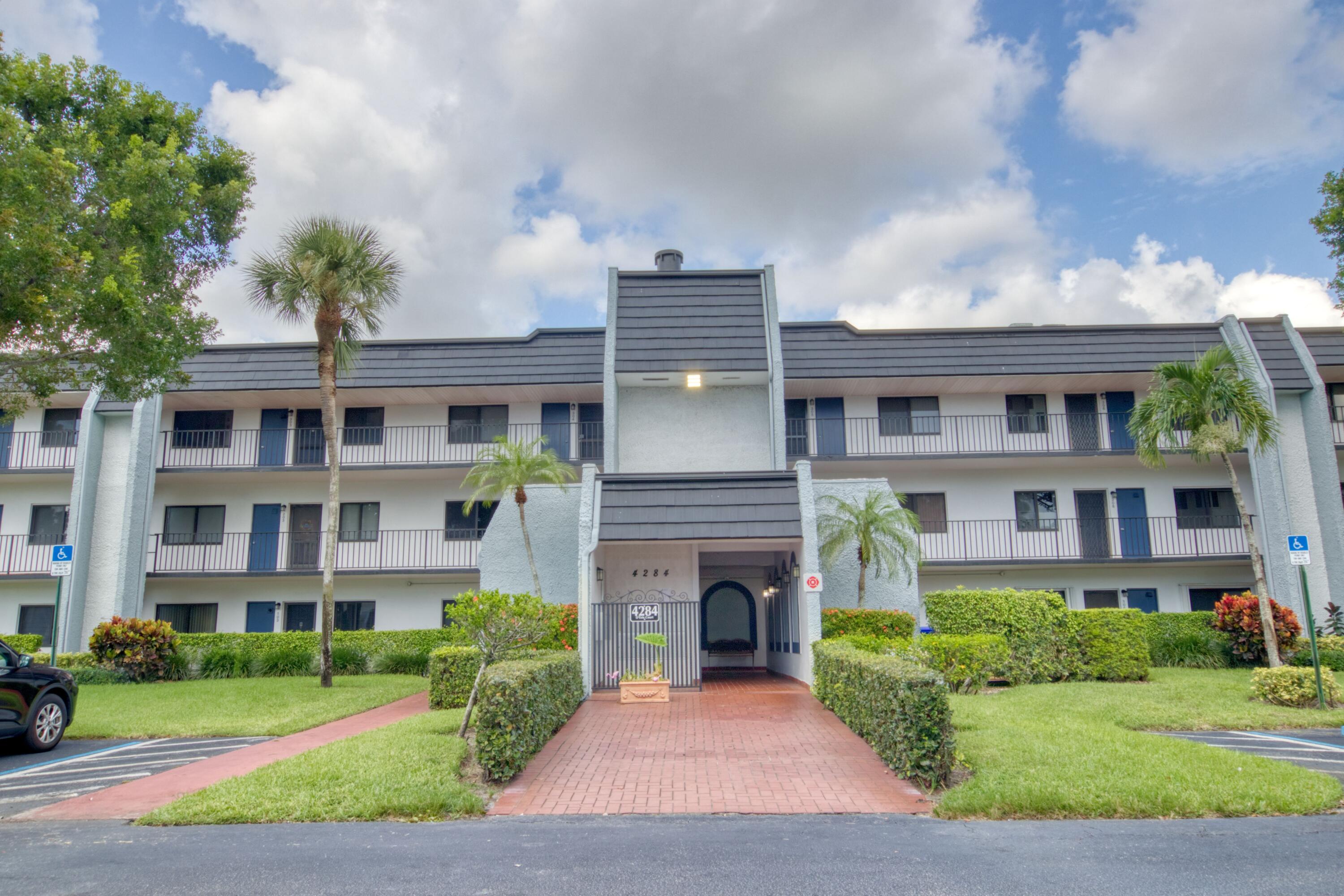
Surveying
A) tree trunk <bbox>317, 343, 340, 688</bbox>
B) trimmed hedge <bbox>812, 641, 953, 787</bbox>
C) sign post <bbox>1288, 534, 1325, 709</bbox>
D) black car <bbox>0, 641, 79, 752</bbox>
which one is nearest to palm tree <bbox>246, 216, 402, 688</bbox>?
tree trunk <bbox>317, 343, 340, 688</bbox>

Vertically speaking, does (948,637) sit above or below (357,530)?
below

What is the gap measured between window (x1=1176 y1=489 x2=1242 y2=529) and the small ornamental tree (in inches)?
756

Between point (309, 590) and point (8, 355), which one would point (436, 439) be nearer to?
point (309, 590)

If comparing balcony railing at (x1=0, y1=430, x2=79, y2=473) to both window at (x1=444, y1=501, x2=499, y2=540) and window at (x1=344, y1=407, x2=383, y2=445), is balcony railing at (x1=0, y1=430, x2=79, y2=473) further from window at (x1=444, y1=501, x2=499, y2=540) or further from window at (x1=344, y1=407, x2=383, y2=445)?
window at (x1=444, y1=501, x2=499, y2=540)

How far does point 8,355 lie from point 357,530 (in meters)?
13.2

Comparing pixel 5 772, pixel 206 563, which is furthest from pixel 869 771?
pixel 206 563

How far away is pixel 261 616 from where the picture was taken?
23.8m

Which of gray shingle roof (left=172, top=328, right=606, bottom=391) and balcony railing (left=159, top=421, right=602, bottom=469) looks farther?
balcony railing (left=159, top=421, right=602, bottom=469)

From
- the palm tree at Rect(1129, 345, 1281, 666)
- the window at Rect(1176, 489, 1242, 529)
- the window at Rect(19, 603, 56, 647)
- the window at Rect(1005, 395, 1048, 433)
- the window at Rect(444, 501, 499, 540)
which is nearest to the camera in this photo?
the palm tree at Rect(1129, 345, 1281, 666)

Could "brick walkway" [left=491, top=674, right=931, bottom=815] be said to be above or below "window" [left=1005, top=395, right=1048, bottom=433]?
below

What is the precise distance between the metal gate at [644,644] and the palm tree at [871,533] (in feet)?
10.5

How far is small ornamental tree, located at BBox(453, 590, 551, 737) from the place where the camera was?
1088 centimetres

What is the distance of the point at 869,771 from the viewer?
9.11 metres

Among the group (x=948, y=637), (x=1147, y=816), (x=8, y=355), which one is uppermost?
(x=8, y=355)
